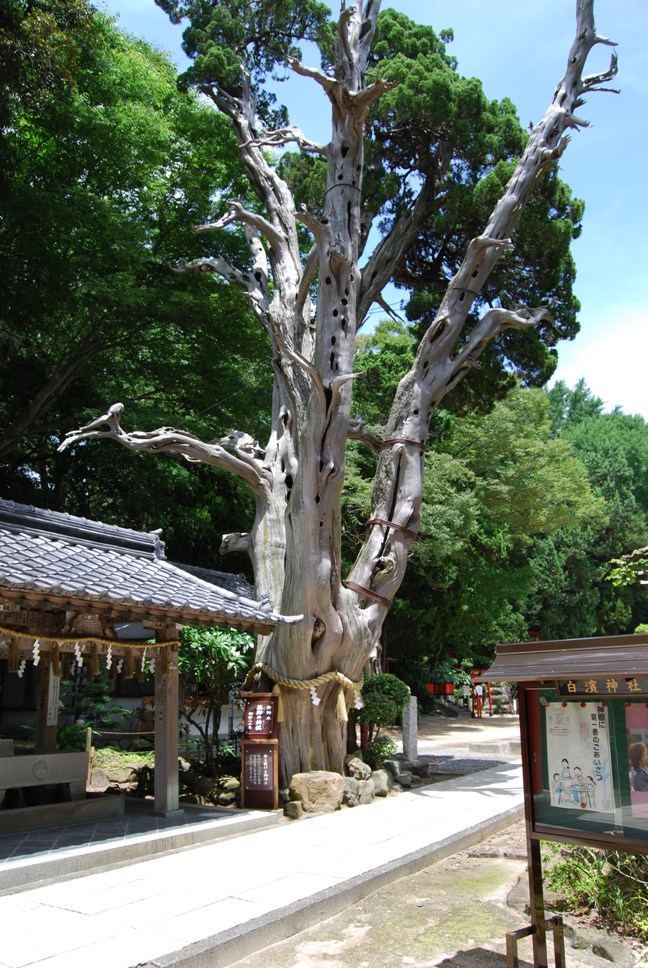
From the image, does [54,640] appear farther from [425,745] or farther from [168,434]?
[425,745]

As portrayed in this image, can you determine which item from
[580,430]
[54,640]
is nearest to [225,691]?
[54,640]

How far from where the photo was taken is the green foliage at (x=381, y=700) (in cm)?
1257

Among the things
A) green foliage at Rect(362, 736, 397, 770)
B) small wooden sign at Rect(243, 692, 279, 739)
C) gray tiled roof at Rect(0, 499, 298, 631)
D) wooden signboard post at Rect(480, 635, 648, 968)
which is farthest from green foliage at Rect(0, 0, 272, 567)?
wooden signboard post at Rect(480, 635, 648, 968)

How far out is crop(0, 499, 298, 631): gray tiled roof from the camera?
6.81m

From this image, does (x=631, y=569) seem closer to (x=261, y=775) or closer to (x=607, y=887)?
(x=607, y=887)

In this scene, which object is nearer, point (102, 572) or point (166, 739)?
point (102, 572)

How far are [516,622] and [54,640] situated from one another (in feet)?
86.3

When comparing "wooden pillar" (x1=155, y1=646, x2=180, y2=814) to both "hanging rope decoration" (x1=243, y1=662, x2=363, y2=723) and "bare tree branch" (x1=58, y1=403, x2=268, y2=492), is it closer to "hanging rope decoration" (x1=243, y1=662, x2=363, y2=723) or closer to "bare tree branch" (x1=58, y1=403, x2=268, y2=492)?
"hanging rope decoration" (x1=243, y1=662, x2=363, y2=723)

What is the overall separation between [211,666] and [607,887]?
630 centimetres

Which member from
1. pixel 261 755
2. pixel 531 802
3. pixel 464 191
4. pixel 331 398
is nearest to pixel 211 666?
pixel 261 755

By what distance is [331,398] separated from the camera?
1055 centimetres

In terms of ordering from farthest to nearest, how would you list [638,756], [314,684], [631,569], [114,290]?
1. [114,290]
2. [314,684]
3. [631,569]
4. [638,756]

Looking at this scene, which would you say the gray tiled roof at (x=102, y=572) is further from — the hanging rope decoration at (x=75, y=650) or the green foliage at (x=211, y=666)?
the green foliage at (x=211, y=666)

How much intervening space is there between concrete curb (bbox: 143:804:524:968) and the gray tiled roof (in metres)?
3.04
